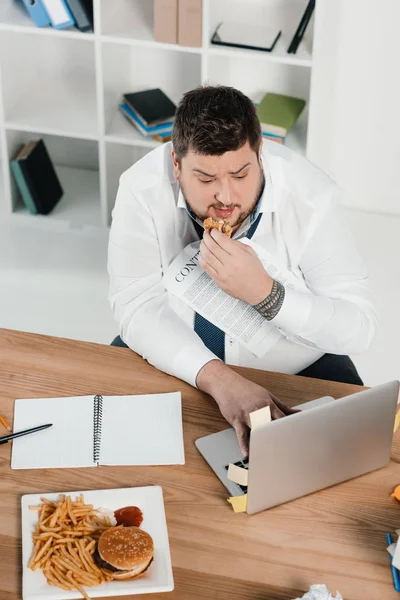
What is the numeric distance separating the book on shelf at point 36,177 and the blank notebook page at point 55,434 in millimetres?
1904

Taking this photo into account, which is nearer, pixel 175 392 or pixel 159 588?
pixel 159 588

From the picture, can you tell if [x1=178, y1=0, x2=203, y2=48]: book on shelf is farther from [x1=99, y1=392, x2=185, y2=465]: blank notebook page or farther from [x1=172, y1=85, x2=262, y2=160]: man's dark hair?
[x1=99, y1=392, x2=185, y2=465]: blank notebook page

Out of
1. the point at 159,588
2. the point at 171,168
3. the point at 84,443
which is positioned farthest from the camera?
the point at 171,168

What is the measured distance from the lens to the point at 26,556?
1.43 metres

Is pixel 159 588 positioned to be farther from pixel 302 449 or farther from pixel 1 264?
pixel 1 264

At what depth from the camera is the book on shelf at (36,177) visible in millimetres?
3475

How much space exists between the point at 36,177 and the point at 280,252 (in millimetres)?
1712

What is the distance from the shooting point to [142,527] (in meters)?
1.49

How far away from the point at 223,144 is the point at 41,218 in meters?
1.92

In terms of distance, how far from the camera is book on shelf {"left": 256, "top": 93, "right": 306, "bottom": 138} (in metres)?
3.21

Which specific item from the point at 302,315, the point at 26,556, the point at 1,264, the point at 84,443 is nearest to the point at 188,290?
the point at 302,315

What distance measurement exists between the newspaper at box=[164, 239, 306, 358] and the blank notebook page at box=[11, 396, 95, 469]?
380 mm

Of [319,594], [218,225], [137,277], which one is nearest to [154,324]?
[137,277]

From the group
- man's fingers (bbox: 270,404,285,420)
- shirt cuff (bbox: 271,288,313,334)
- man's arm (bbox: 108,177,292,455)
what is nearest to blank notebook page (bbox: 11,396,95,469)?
man's arm (bbox: 108,177,292,455)
